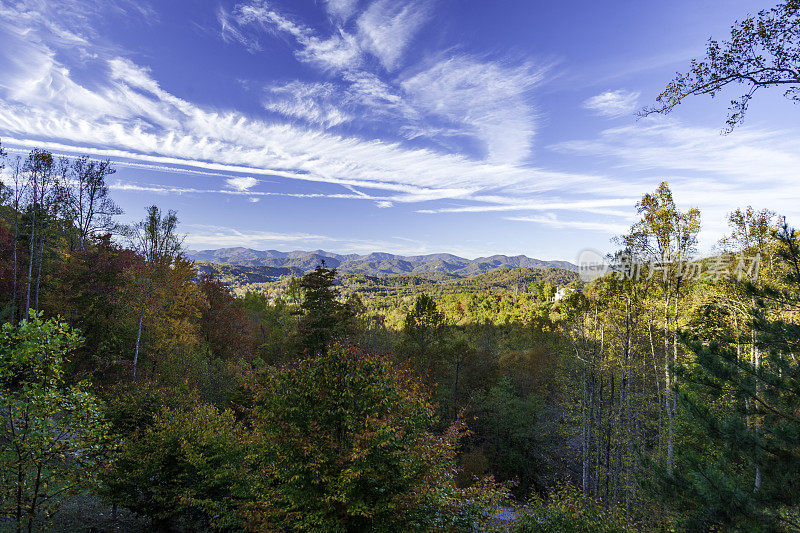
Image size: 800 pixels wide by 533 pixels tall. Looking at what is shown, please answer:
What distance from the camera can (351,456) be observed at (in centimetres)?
603

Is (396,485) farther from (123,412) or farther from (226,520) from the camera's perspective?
(123,412)

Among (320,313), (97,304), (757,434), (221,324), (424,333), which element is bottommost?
(221,324)

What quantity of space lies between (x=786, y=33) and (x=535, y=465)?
94.3ft

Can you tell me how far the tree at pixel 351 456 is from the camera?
20.5 feet

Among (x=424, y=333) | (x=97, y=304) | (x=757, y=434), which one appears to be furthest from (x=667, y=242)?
(x=97, y=304)

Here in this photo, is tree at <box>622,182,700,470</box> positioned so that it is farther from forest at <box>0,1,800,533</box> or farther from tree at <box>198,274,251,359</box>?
tree at <box>198,274,251,359</box>

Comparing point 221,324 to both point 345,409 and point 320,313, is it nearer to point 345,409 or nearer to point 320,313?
point 320,313

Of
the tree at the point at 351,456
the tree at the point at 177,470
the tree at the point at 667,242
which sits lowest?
A: the tree at the point at 177,470

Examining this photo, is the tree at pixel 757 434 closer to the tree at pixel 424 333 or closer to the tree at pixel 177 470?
the tree at pixel 177 470

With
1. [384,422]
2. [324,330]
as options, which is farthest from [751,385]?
[324,330]

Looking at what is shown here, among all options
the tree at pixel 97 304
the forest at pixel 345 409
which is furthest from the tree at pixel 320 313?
the tree at pixel 97 304

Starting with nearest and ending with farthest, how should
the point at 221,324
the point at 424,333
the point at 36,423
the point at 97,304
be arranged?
the point at 36,423 < the point at 97,304 < the point at 424,333 < the point at 221,324

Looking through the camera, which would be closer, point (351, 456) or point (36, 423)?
point (36, 423)

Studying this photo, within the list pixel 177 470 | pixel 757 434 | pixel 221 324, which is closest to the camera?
pixel 757 434
